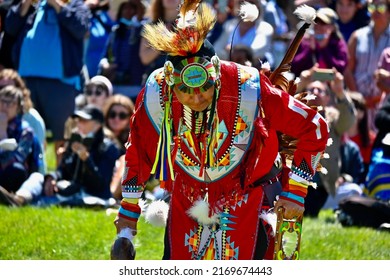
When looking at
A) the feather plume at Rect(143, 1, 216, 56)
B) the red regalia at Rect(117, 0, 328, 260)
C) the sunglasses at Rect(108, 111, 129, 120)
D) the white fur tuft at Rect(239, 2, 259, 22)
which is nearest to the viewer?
the feather plume at Rect(143, 1, 216, 56)

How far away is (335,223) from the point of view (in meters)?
8.42

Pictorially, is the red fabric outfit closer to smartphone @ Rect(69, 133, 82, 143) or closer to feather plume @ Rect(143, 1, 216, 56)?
feather plume @ Rect(143, 1, 216, 56)

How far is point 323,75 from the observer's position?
9250 mm

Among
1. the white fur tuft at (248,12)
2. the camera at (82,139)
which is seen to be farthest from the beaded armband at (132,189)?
the camera at (82,139)

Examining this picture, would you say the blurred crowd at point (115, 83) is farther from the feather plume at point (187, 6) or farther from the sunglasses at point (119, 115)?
the feather plume at point (187, 6)

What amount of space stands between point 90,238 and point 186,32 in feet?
9.02

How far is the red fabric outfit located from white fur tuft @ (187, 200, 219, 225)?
0.09 feet

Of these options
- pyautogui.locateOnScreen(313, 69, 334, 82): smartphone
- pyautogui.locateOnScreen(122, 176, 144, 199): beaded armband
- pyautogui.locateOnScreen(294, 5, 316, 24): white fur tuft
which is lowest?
pyautogui.locateOnScreen(313, 69, 334, 82): smartphone

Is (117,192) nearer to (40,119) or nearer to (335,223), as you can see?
(40,119)

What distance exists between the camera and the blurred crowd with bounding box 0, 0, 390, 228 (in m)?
8.88

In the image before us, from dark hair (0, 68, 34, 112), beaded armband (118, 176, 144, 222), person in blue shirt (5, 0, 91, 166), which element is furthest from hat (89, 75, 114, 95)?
beaded armband (118, 176, 144, 222)

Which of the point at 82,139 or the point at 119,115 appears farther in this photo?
the point at 119,115

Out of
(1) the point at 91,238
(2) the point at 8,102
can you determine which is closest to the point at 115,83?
(2) the point at 8,102

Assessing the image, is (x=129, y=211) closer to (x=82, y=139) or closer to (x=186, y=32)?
(x=186, y=32)
